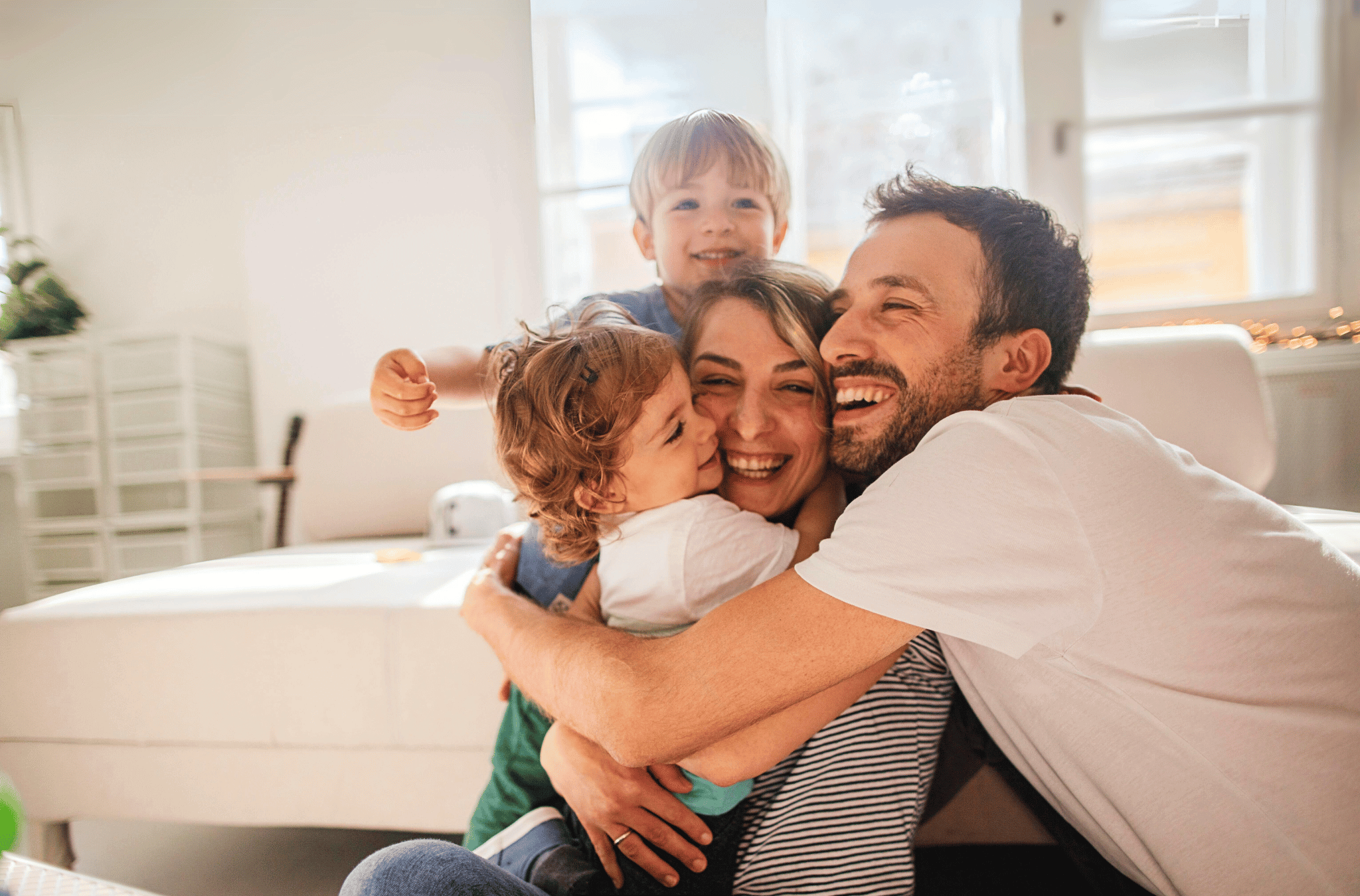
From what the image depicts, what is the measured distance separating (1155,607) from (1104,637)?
0.05m

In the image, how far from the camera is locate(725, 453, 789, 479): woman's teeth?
2.94 ft

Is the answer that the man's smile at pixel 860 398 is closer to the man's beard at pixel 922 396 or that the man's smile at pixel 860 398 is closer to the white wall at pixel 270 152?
the man's beard at pixel 922 396

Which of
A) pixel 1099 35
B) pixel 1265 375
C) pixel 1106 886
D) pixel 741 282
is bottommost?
pixel 1106 886

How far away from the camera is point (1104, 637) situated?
592 mm

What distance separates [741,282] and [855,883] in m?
0.69

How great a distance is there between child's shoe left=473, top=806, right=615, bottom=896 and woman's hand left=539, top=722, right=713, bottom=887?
0.08ft

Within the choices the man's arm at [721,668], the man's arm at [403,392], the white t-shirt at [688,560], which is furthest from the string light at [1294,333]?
the man's arm at [403,392]

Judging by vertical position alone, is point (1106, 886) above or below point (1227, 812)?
below

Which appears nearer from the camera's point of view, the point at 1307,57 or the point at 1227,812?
the point at 1227,812

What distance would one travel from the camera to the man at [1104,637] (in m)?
0.55

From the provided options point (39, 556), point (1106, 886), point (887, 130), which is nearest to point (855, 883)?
point (1106, 886)

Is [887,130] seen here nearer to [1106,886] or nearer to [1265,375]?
[1265,375]

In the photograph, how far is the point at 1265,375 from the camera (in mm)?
2061

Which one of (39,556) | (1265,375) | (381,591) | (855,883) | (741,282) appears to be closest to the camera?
(855,883)
